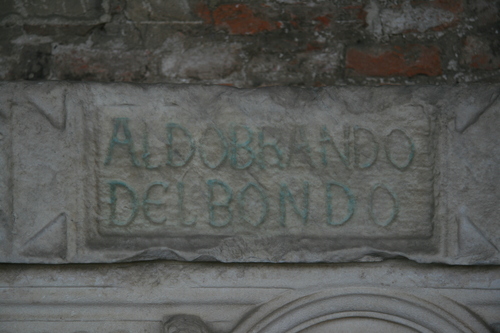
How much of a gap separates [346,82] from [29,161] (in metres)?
1.02

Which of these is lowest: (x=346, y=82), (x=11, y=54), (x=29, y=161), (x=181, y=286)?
(x=181, y=286)

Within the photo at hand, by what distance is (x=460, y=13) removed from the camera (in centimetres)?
165

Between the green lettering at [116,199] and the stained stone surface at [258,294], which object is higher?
the green lettering at [116,199]

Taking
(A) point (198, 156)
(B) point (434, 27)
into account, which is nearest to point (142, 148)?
(A) point (198, 156)

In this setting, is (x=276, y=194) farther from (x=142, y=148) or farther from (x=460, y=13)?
(x=460, y=13)

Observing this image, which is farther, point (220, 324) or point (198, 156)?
point (220, 324)

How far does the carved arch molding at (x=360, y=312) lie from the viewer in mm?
1575

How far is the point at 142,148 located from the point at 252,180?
1.12 feet

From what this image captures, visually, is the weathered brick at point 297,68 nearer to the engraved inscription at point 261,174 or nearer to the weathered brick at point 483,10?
the engraved inscription at point 261,174

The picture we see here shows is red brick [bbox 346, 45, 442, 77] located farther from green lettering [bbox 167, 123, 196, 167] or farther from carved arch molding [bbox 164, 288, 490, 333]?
carved arch molding [bbox 164, 288, 490, 333]

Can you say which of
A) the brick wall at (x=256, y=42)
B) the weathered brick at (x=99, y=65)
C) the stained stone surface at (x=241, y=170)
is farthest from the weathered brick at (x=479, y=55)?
the weathered brick at (x=99, y=65)

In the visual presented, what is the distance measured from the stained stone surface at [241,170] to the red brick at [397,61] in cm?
17

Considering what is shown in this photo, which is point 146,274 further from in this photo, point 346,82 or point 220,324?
point 346,82

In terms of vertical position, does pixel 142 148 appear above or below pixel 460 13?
below
